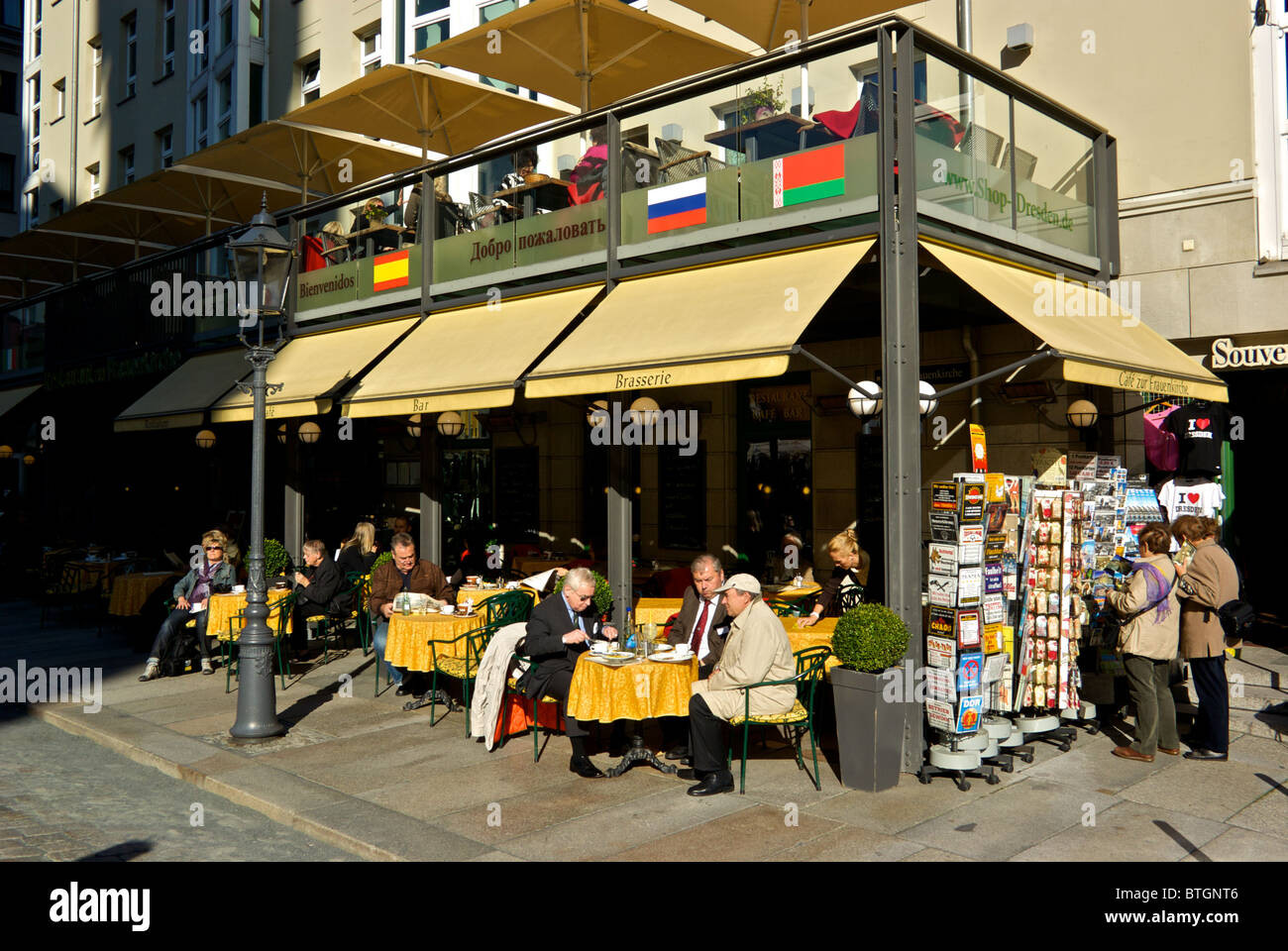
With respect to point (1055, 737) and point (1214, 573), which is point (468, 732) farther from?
point (1214, 573)

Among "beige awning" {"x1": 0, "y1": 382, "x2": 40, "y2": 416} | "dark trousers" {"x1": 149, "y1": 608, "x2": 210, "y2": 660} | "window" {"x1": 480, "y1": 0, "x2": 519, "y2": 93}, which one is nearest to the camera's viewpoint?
"dark trousers" {"x1": 149, "y1": 608, "x2": 210, "y2": 660}

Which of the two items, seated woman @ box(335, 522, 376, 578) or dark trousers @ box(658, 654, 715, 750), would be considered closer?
dark trousers @ box(658, 654, 715, 750)

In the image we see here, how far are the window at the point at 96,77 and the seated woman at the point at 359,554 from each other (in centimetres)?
2466

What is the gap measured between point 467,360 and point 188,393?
24.3ft

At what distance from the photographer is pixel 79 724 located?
952cm

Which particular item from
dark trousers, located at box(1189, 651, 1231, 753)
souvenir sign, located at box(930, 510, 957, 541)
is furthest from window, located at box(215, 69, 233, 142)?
dark trousers, located at box(1189, 651, 1231, 753)

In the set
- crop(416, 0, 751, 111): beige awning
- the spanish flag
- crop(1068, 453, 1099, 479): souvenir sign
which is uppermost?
crop(416, 0, 751, 111): beige awning

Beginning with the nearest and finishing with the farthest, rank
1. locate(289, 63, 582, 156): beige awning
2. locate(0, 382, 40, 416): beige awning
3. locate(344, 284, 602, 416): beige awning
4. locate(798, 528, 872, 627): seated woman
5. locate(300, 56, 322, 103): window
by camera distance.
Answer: locate(798, 528, 872, 627): seated woman, locate(344, 284, 602, 416): beige awning, locate(289, 63, 582, 156): beige awning, locate(300, 56, 322, 103): window, locate(0, 382, 40, 416): beige awning

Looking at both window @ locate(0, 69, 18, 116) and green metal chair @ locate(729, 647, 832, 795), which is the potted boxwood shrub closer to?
green metal chair @ locate(729, 647, 832, 795)

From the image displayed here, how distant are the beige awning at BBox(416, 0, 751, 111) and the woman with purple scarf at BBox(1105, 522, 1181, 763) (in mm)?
7929

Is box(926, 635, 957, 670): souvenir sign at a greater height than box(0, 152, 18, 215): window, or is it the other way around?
box(0, 152, 18, 215): window

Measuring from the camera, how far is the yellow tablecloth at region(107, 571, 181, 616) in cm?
1405

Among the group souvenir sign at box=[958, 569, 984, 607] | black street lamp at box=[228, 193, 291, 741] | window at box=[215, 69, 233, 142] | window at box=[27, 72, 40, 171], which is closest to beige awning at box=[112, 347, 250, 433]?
black street lamp at box=[228, 193, 291, 741]

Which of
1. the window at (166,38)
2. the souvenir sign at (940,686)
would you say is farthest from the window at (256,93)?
the souvenir sign at (940,686)
